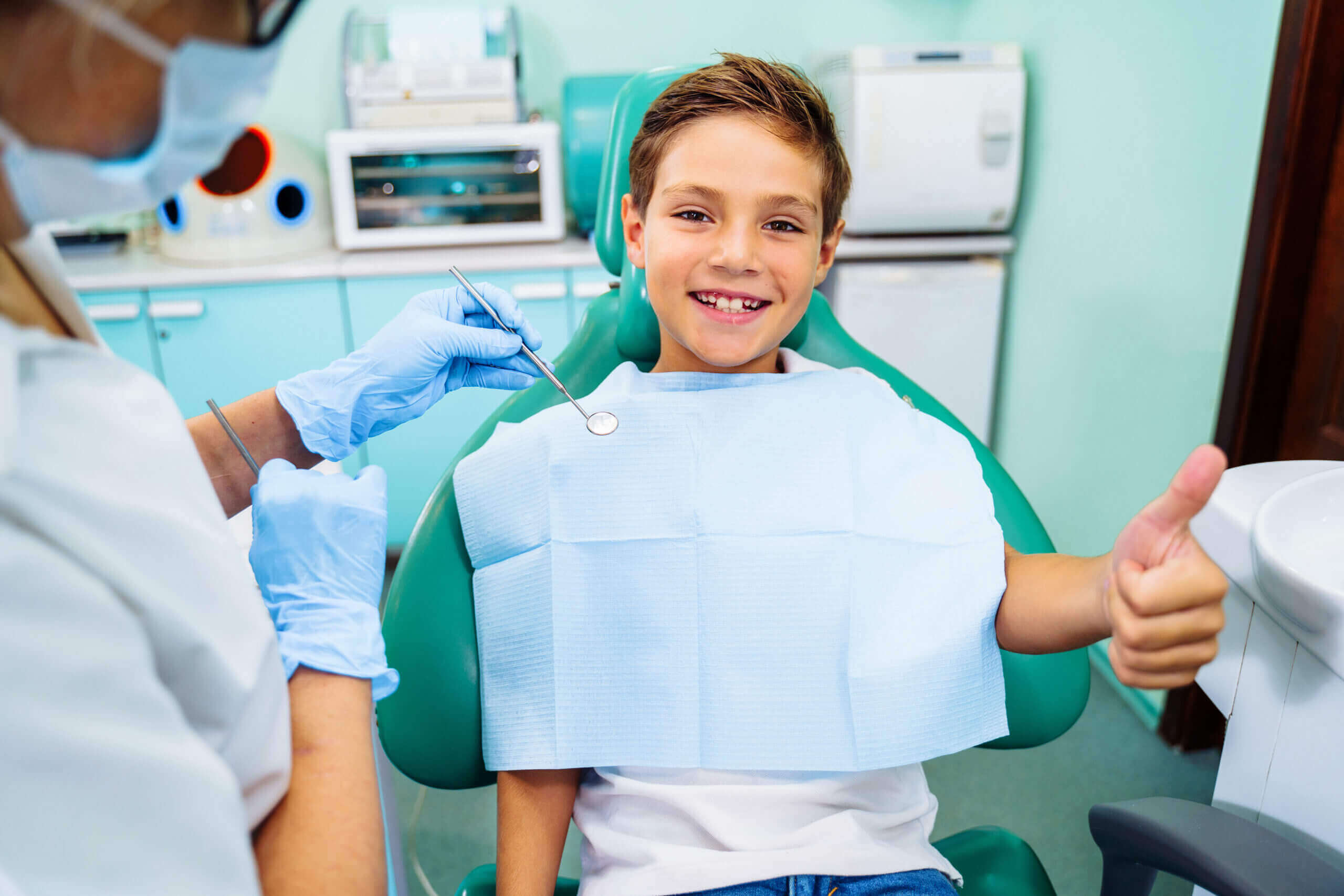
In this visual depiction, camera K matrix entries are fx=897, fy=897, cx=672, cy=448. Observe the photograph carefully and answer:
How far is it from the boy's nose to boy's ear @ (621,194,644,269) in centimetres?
12

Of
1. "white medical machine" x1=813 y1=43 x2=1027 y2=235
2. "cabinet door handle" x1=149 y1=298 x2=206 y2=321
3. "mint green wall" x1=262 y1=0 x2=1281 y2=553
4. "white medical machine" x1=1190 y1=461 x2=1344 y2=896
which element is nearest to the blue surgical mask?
"white medical machine" x1=1190 y1=461 x2=1344 y2=896

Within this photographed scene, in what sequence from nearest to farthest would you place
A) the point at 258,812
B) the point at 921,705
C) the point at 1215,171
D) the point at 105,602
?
the point at 105,602
the point at 258,812
the point at 921,705
the point at 1215,171

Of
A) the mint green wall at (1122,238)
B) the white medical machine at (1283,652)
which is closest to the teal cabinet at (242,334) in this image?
the mint green wall at (1122,238)

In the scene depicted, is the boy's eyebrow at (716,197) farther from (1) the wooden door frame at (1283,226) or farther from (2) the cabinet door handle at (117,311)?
(2) the cabinet door handle at (117,311)

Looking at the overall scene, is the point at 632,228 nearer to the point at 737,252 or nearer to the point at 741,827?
the point at 737,252

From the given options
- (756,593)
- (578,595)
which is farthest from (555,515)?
(756,593)

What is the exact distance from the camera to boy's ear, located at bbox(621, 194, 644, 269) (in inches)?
45.3

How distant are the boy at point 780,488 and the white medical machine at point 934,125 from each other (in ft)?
4.35

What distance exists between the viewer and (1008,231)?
2.66 metres

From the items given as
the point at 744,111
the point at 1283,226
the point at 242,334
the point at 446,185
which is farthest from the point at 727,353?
the point at 242,334

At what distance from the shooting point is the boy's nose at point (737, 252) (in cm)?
105

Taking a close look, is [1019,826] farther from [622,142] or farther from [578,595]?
[622,142]

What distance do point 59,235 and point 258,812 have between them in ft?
9.33

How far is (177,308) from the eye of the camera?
2453 millimetres
